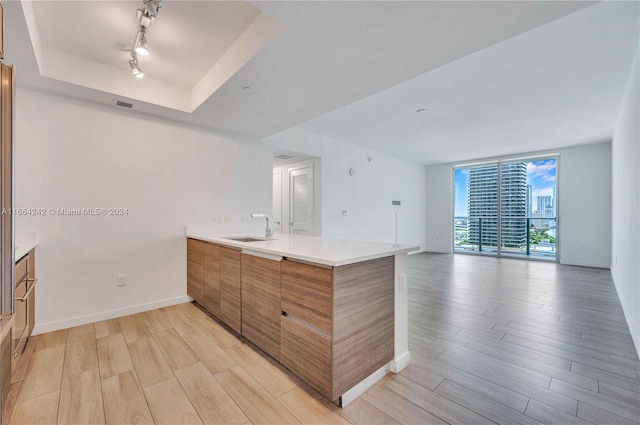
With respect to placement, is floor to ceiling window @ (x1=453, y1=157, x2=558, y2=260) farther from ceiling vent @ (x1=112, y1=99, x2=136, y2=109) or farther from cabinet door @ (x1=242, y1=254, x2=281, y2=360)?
ceiling vent @ (x1=112, y1=99, x2=136, y2=109)

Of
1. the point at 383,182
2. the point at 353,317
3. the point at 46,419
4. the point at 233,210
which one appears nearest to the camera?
the point at 46,419

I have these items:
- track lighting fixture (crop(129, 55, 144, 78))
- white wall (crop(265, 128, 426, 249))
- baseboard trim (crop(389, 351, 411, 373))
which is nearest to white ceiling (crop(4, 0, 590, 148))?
track lighting fixture (crop(129, 55, 144, 78))

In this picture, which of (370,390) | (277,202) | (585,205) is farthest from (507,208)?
(370,390)

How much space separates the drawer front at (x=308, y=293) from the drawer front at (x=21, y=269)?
70.4 inches

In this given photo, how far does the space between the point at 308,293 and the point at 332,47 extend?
64.5 inches

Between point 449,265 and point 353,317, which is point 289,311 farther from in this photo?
point 449,265

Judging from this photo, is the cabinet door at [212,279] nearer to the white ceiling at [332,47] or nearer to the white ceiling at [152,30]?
the white ceiling at [332,47]

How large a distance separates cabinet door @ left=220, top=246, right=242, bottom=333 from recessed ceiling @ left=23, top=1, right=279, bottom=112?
1568 mm

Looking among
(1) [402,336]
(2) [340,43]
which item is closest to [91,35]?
(2) [340,43]

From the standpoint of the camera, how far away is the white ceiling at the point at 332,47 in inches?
59.8

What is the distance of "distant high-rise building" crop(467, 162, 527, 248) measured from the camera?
22.0ft

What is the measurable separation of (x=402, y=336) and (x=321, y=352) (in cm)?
75

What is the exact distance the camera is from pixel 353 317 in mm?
1576

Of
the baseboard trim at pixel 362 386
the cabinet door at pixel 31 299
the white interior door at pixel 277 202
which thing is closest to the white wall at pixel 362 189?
the white interior door at pixel 277 202
